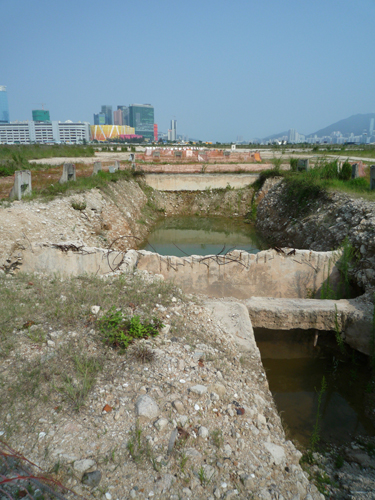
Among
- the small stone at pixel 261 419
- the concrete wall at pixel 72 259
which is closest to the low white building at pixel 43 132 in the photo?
the concrete wall at pixel 72 259

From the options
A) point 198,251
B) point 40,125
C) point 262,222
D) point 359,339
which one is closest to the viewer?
point 359,339

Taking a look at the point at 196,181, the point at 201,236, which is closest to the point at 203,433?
the point at 201,236

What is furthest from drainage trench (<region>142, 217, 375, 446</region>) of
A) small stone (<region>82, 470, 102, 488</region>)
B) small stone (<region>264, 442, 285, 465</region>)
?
small stone (<region>82, 470, 102, 488</region>)

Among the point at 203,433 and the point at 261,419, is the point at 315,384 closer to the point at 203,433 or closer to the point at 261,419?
the point at 261,419

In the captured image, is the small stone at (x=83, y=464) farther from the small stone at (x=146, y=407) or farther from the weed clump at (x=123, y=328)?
the weed clump at (x=123, y=328)

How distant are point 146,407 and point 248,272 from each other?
4131 mm

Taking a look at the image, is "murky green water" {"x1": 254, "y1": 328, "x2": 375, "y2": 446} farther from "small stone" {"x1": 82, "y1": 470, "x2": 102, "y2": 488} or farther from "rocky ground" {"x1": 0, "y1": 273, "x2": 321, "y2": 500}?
"small stone" {"x1": 82, "y1": 470, "x2": 102, "y2": 488}

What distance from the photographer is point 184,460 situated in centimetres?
272

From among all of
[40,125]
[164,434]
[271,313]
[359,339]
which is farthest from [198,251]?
[40,125]

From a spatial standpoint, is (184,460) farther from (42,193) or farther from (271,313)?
(42,193)

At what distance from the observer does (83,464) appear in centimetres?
256

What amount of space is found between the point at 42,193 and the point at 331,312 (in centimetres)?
884

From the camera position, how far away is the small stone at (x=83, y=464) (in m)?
2.54

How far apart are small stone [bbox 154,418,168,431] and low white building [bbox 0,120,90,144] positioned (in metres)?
96.0
